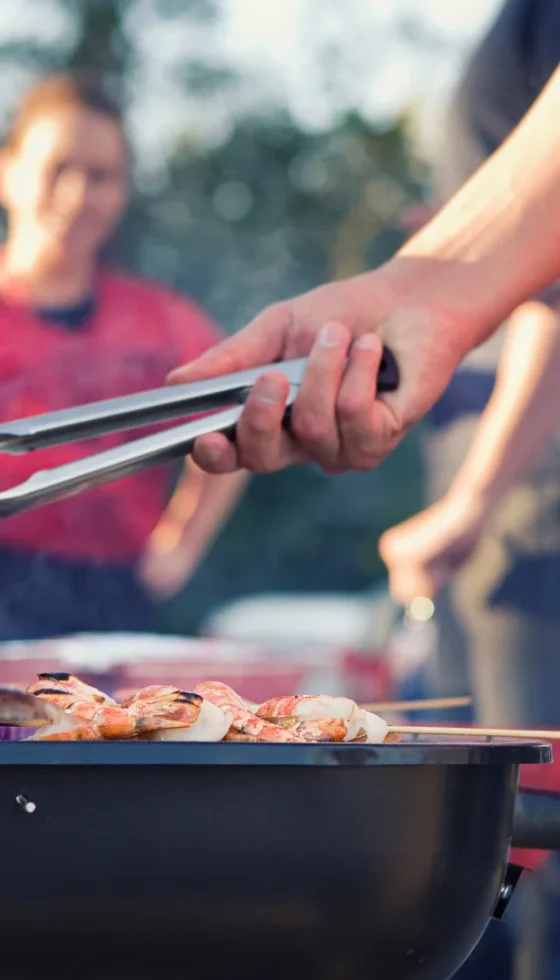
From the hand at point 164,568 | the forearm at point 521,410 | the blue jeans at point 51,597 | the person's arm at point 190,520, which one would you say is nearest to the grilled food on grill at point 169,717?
the forearm at point 521,410

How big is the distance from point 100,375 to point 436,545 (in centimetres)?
111

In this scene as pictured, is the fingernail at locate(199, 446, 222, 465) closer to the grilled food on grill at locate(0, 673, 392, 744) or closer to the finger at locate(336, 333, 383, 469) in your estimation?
the finger at locate(336, 333, 383, 469)

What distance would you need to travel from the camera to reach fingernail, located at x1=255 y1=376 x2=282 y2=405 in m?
1.16

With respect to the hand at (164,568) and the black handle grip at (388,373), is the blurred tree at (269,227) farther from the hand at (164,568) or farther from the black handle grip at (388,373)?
the black handle grip at (388,373)

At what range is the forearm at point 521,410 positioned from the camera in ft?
8.04

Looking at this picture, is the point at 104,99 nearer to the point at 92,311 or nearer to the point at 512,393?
the point at 92,311

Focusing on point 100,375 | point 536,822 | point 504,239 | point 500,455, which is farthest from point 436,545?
point 536,822

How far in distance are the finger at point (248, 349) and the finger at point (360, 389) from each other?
13cm

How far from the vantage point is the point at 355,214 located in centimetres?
631

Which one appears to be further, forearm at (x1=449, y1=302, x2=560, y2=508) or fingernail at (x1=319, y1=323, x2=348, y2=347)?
forearm at (x1=449, y1=302, x2=560, y2=508)

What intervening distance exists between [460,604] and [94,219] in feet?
4.59

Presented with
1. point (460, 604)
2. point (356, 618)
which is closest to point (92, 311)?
point (460, 604)

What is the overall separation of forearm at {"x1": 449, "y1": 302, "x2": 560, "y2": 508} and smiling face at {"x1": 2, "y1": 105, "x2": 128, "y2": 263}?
1.24m

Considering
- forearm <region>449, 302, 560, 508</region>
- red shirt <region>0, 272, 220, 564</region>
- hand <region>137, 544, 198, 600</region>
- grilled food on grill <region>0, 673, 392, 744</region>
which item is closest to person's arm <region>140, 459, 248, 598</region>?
hand <region>137, 544, 198, 600</region>
